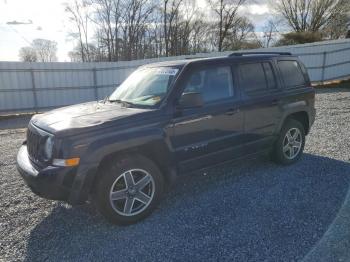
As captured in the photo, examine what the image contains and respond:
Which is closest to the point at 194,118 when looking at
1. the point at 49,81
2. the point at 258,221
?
the point at 258,221

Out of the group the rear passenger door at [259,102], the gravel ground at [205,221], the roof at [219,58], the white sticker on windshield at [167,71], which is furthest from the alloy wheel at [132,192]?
the rear passenger door at [259,102]

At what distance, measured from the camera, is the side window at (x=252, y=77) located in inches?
179

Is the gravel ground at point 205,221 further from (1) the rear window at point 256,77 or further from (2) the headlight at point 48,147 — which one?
(1) the rear window at point 256,77

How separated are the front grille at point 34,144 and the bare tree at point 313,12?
149ft

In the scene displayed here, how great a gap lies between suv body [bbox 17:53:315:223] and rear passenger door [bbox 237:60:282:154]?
0.05 feet

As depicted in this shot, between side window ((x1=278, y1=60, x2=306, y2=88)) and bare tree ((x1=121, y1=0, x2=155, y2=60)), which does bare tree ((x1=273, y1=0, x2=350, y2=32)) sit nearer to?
bare tree ((x1=121, y1=0, x2=155, y2=60))

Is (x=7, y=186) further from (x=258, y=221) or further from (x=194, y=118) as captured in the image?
(x=258, y=221)

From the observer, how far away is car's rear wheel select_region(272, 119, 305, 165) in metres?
5.15

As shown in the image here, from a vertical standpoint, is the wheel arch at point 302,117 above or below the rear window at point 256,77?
below

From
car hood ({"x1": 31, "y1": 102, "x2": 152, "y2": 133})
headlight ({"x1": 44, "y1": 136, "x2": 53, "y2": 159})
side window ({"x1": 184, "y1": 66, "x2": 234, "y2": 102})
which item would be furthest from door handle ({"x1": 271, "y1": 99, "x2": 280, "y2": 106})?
headlight ({"x1": 44, "y1": 136, "x2": 53, "y2": 159})

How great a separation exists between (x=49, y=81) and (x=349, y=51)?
17447 mm

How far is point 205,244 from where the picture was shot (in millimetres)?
3160

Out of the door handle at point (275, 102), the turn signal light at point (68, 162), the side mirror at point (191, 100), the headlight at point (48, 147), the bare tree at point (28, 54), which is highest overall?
the bare tree at point (28, 54)

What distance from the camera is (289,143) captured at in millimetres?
5277
